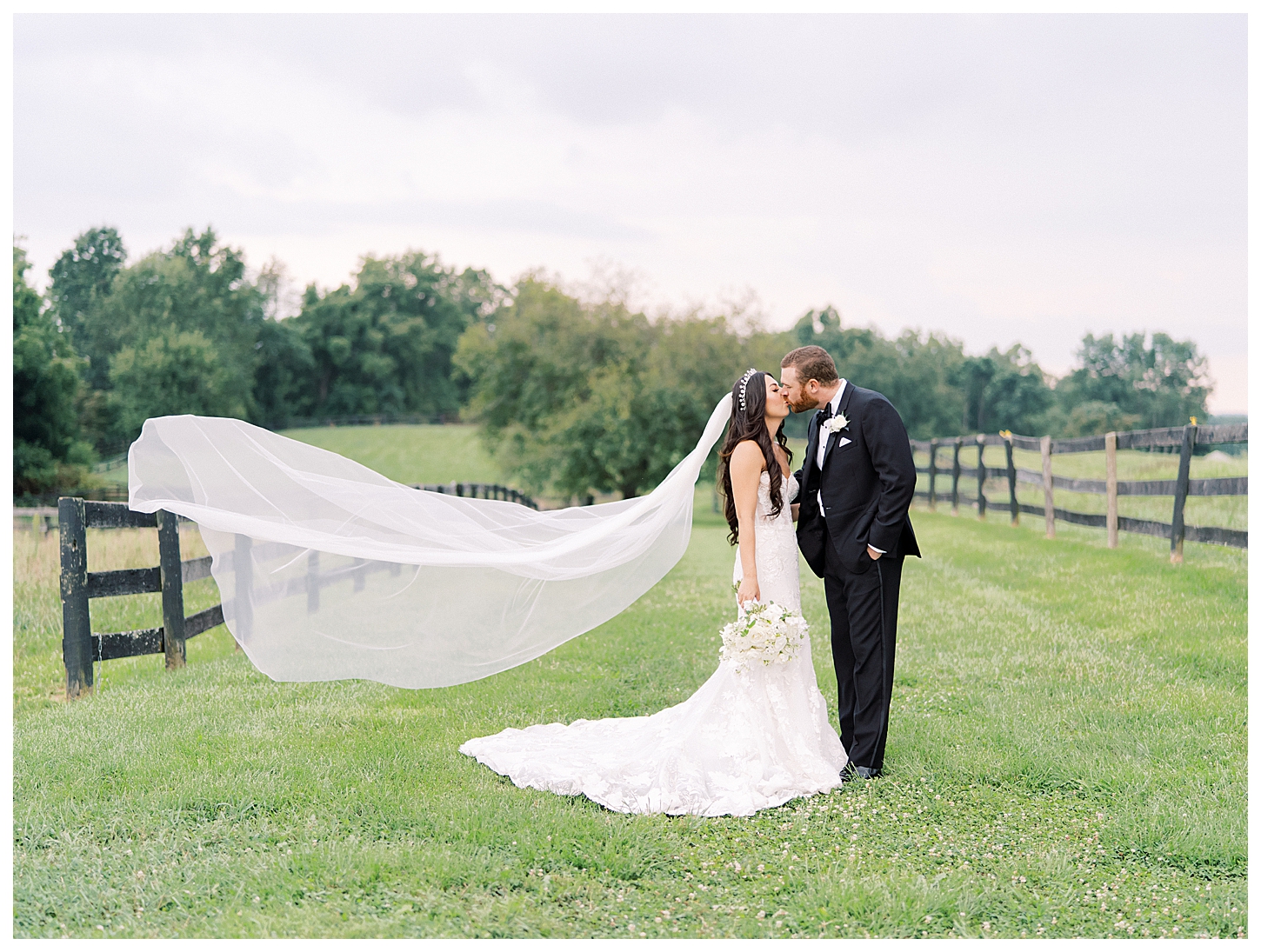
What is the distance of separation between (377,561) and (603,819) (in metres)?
2.40

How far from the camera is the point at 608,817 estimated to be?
4410mm

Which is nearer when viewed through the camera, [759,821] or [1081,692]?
[759,821]

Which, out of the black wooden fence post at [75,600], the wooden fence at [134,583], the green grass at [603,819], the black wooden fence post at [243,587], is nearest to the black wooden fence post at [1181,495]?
the green grass at [603,819]

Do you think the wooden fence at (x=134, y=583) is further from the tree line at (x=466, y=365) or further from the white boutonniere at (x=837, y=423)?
the tree line at (x=466, y=365)

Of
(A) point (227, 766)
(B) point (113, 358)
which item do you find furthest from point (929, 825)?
(B) point (113, 358)

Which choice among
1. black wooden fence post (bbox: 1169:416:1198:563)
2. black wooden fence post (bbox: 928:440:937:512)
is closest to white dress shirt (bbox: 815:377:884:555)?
black wooden fence post (bbox: 1169:416:1198:563)

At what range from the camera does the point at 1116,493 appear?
42.8 feet

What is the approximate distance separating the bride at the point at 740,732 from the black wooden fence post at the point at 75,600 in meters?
3.26

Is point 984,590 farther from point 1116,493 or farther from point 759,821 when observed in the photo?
point 759,821

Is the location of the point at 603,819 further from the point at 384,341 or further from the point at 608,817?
the point at 384,341

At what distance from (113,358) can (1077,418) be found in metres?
58.5

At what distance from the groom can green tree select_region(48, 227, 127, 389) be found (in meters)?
66.6

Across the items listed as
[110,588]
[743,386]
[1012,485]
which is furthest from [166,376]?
[743,386]

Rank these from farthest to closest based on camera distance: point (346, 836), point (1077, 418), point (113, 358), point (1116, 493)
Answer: point (1077, 418) < point (113, 358) < point (1116, 493) < point (346, 836)
